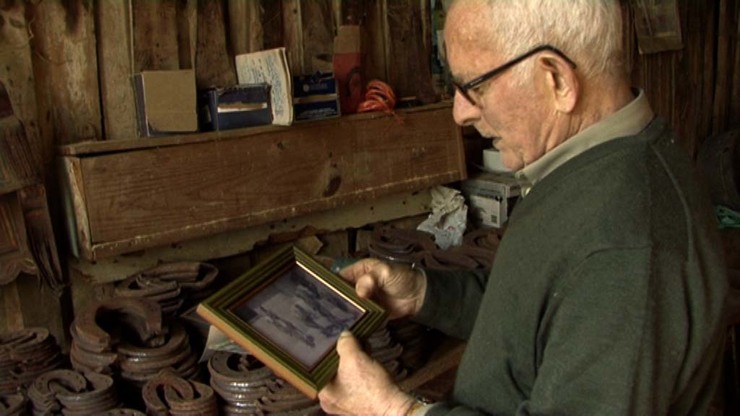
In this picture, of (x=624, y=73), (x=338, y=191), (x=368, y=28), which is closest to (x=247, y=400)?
(x=338, y=191)

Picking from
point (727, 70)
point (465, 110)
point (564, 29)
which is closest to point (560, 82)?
point (564, 29)

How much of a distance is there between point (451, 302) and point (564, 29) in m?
0.69

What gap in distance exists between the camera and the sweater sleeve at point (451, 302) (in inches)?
60.4

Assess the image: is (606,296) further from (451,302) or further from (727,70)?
(727,70)

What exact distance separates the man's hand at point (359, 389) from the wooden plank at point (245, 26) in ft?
3.76

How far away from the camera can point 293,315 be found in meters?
1.40

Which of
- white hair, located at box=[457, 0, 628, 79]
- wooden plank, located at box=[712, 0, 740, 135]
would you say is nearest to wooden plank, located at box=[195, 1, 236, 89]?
white hair, located at box=[457, 0, 628, 79]

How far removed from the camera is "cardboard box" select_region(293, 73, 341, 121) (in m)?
2.03

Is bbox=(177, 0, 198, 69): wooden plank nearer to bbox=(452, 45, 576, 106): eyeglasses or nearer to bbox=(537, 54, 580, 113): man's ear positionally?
bbox=(452, 45, 576, 106): eyeglasses

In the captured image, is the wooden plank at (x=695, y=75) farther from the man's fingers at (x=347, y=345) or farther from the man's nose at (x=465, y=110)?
the man's fingers at (x=347, y=345)

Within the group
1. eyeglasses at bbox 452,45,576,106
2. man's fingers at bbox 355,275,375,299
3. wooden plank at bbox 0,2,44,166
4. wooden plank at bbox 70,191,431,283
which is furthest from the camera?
wooden plank at bbox 70,191,431,283

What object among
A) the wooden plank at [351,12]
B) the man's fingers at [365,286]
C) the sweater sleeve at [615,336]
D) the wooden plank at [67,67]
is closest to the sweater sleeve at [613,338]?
the sweater sleeve at [615,336]

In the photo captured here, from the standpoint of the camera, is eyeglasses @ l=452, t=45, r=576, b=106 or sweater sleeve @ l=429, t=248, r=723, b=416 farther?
eyeglasses @ l=452, t=45, r=576, b=106

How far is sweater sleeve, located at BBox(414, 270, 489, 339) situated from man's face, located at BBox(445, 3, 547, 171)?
1.33 feet
